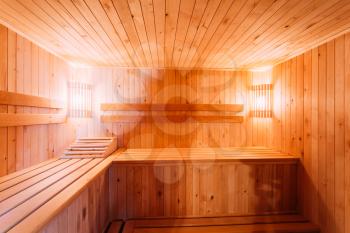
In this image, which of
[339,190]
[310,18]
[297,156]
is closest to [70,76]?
[310,18]

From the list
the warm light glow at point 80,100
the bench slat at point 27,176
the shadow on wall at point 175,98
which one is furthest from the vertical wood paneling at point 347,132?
the warm light glow at point 80,100

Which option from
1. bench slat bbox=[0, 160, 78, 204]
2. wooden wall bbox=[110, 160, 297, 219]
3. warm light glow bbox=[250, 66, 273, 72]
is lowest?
wooden wall bbox=[110, 160, 297, 219]

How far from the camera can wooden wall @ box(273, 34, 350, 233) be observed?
71.7 inches

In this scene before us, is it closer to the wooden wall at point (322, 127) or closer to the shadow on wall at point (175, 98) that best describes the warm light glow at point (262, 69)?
the shadow on wall at point (175, 98)

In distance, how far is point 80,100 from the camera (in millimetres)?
2822

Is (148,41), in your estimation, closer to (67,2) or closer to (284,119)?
(67,2)

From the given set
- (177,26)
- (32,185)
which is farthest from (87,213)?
(177,26)

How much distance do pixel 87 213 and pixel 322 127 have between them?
2.70m

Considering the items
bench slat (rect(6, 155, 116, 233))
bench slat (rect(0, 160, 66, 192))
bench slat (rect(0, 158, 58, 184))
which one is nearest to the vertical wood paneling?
bench slat (rect(6, 155, 116, 233))

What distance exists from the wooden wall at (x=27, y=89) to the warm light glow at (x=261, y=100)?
3.08 meters

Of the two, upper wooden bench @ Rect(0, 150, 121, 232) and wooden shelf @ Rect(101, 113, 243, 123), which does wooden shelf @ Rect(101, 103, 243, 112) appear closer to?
wooden shelf @ Rect(101, 113, 243, 123)

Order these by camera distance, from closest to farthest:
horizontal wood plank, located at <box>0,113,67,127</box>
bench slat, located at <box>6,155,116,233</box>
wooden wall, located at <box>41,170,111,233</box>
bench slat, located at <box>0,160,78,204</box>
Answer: bench slat, located at <box>6,155,116,233</box> → bench slat, located at <box>0,160,78,204</box> → wooden wall, located at <box>41,170,111,233</box> → horizontal wood plank, located at <box>0,113,67,127</box>

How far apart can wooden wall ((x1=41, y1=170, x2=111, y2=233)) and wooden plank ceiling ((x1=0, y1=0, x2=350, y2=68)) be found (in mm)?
1455

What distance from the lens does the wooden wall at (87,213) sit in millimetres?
1372
